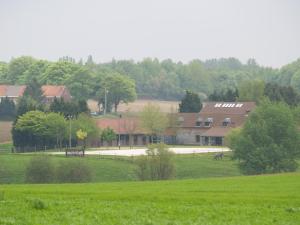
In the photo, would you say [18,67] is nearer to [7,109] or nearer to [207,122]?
[7,109]

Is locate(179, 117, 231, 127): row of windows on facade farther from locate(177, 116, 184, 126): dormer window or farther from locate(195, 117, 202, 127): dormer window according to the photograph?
locate(177, 116, 184, 126): dormer window

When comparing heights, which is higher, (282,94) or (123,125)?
(282,94)

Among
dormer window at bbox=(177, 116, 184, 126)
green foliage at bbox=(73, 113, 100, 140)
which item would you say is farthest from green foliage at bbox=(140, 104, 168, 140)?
green foliage at bbox=(73, 113, 100, 140)

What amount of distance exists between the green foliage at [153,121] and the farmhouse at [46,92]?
133ft

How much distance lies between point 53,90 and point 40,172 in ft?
322

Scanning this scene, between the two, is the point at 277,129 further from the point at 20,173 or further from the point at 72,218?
the point at 72,218

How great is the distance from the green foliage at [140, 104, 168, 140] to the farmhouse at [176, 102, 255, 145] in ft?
13.9

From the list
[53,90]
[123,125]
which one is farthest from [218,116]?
[53,90]

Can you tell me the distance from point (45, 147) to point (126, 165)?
985 inches

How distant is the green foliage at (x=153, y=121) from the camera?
350ft

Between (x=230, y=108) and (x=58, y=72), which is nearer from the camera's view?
(x=230, y=108)

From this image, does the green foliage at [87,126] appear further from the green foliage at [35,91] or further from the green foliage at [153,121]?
the green foliage at [35,91]

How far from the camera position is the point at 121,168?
2704 inches

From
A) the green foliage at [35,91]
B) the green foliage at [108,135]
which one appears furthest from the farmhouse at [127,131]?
the green foliage at [35,91]
